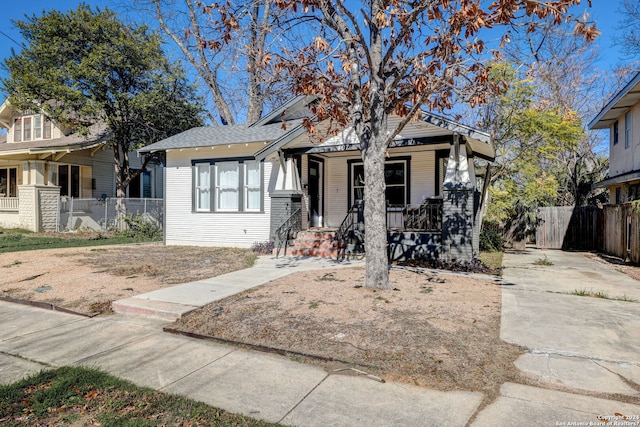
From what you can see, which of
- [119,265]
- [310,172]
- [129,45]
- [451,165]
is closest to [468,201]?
[451,165]

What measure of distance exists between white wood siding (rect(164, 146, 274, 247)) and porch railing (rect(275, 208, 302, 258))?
1.21m

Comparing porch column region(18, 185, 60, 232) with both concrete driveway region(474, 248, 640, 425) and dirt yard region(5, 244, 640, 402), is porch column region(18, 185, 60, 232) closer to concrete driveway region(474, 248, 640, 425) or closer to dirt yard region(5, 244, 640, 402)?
dirt yard region(5, 244, 640, 402)

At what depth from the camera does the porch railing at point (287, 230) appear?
12.1 meters

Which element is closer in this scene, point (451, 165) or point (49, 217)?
point (451, 165)

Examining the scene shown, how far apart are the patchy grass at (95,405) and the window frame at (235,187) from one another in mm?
10008

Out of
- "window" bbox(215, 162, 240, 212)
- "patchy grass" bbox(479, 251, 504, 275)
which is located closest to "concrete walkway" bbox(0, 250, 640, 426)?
"patchy grass" bbox(479, 251, 504, 275)

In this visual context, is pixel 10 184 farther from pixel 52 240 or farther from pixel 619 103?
pixel 619 103

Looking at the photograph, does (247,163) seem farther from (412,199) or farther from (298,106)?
(412,199)

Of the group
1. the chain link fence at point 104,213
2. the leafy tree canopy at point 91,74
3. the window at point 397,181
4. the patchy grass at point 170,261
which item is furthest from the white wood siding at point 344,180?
the leafy tree canopy at point 91,74

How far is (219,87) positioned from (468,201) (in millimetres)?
18701

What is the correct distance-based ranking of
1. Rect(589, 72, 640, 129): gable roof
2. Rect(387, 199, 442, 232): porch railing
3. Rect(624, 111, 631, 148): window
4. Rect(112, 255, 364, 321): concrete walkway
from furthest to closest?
Rect(624, 111, 631, 148): window < Rect(589, 72, 640, 129): gable roof < Rect(387, 199, 442, 232): porch railing < Rect(112, 255, 364, 321): concrete walkway

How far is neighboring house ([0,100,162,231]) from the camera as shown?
18.8 metres

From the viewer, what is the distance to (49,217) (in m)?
19.0

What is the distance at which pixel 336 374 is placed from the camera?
3828 mm
